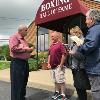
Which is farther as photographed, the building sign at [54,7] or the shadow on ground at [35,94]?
the building sign at [54,7]

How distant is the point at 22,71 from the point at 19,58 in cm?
33

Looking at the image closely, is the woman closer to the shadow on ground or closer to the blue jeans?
the blue jeans

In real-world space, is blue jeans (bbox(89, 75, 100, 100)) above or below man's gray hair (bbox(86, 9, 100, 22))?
below

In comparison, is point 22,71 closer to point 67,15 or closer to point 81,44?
point 81,44

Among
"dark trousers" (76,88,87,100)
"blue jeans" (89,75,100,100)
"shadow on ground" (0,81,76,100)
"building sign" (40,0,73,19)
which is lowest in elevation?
"shadow on ground" (0,81,76,100)

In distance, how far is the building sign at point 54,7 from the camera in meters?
12.2

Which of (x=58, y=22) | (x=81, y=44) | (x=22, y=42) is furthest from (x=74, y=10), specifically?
(x=81, y=44)

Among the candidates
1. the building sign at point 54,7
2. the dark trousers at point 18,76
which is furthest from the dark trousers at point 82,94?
the building sign at point 54,7

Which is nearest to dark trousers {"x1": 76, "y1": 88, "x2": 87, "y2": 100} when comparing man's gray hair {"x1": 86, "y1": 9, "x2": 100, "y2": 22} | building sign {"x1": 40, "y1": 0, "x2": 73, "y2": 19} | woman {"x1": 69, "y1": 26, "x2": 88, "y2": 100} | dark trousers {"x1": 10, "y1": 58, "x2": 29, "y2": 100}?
woman {"x1": 69, "y1": 26, "x2": 88, "y2": 100}

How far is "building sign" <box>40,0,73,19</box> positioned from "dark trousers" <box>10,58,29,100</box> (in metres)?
4.47

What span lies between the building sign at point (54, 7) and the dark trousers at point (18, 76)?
4.47 m

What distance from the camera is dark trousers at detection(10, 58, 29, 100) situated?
8.03m

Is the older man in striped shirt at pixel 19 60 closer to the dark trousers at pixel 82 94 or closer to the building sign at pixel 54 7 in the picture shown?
the dark trousers at pixel 82 94

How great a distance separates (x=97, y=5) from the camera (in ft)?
68.3
